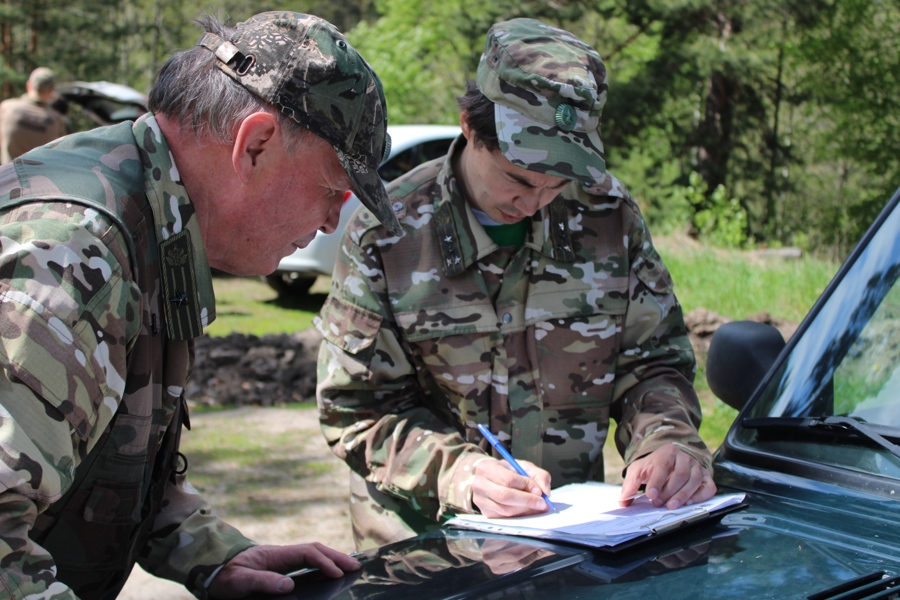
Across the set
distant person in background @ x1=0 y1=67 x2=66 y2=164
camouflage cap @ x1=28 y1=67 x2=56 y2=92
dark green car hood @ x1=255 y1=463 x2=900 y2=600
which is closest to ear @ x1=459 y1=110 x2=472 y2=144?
dark green car hood @ x1=255 y1=463 x2=900 y2=600

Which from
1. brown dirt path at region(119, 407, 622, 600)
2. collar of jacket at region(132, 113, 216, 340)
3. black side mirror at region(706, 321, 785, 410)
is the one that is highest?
collar of jacket at region(132, 113, 216, 340)

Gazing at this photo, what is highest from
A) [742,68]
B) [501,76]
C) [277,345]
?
[501,76]

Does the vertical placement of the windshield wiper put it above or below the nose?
below

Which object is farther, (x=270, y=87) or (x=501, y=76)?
(x=501, y=76)

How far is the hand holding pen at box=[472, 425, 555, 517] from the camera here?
5.99 ft

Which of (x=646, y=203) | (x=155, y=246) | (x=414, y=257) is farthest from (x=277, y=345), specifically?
(x=646, y=203)

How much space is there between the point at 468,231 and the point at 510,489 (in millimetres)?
711

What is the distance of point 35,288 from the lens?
111cm

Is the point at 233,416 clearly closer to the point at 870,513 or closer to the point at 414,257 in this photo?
the point at 414,257

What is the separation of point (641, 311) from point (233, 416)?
167 inches

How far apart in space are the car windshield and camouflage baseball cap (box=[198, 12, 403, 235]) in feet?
3.11

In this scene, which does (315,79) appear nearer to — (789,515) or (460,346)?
(460,346)

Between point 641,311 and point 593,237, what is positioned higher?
point 593,237

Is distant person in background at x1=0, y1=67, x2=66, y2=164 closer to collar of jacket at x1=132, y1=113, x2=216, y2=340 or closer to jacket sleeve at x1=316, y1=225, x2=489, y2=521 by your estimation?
jacket sleeve at x1=316, y1=225, x2=489, y2=521
